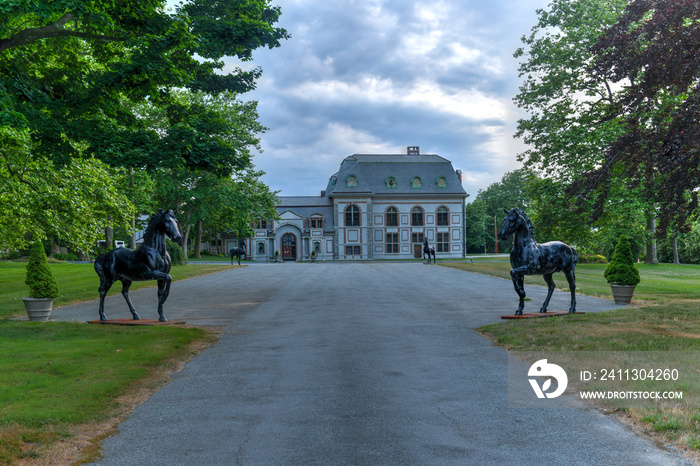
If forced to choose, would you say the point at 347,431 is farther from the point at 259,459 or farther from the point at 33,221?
the point at 33,221

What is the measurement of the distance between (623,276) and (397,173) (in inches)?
2495

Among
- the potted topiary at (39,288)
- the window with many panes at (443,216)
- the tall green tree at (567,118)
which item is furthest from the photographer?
the window with many panes at (443,216)

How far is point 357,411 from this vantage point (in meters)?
5.61

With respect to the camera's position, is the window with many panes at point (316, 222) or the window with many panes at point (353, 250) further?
the window with many panes at point (316, 222)

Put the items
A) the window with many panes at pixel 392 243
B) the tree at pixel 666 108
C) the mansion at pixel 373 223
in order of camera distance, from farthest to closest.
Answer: the window with many panes at pixel 392 243 → the mansion at pixel 373 223 → the tree at pixel 666 108

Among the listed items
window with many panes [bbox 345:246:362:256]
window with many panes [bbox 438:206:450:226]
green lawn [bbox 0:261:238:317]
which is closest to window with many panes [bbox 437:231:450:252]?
window with many panes [bbox 438:206:450:226]

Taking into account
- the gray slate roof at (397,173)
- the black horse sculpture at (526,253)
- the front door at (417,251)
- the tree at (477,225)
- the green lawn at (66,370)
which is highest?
the gray slate roof at (397,173)

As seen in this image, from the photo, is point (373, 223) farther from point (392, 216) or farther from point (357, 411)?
point (357, 411)

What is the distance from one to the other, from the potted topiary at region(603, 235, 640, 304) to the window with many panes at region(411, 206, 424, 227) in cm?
6076

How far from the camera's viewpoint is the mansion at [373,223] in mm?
75750

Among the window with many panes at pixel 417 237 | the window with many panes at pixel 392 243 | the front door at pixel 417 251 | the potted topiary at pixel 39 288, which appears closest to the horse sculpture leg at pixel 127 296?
the potted topiary at pixel 39 288

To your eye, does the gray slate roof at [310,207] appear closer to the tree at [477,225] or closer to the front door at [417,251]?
the front door at [417,251]

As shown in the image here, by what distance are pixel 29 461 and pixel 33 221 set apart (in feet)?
71.3

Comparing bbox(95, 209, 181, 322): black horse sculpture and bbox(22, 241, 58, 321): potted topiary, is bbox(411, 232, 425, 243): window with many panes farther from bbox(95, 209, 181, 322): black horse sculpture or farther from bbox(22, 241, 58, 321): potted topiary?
bbox(95, 209, 181, 322): black horse sculpture
